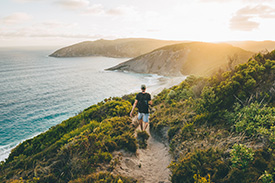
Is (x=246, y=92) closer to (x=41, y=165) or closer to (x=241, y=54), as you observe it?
(x=41, y=165)

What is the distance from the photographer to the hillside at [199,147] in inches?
187

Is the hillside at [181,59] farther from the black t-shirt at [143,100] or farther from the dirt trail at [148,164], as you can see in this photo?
the dirt trail at [148,164]

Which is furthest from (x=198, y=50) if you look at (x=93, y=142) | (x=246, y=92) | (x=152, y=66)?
(x=93, y=142)

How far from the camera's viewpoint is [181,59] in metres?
67.4

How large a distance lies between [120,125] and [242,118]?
6.71m

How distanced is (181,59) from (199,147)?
217 ft

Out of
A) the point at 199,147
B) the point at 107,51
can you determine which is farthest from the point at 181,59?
the point at 107,51

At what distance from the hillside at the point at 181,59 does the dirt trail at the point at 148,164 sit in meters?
57.0

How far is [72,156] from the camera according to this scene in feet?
21.3

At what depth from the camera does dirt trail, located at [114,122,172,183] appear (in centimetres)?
591

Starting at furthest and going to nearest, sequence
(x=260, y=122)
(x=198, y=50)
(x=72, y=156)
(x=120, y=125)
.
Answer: (x=198, y=50), (x=120, y=125), (x=72, y=156), (x=260, y=122)

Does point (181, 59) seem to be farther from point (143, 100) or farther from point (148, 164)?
point (148, 164)

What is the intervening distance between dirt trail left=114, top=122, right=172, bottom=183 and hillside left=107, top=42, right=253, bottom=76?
187ft

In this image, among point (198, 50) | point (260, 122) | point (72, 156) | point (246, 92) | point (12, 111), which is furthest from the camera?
point (198, 50)
